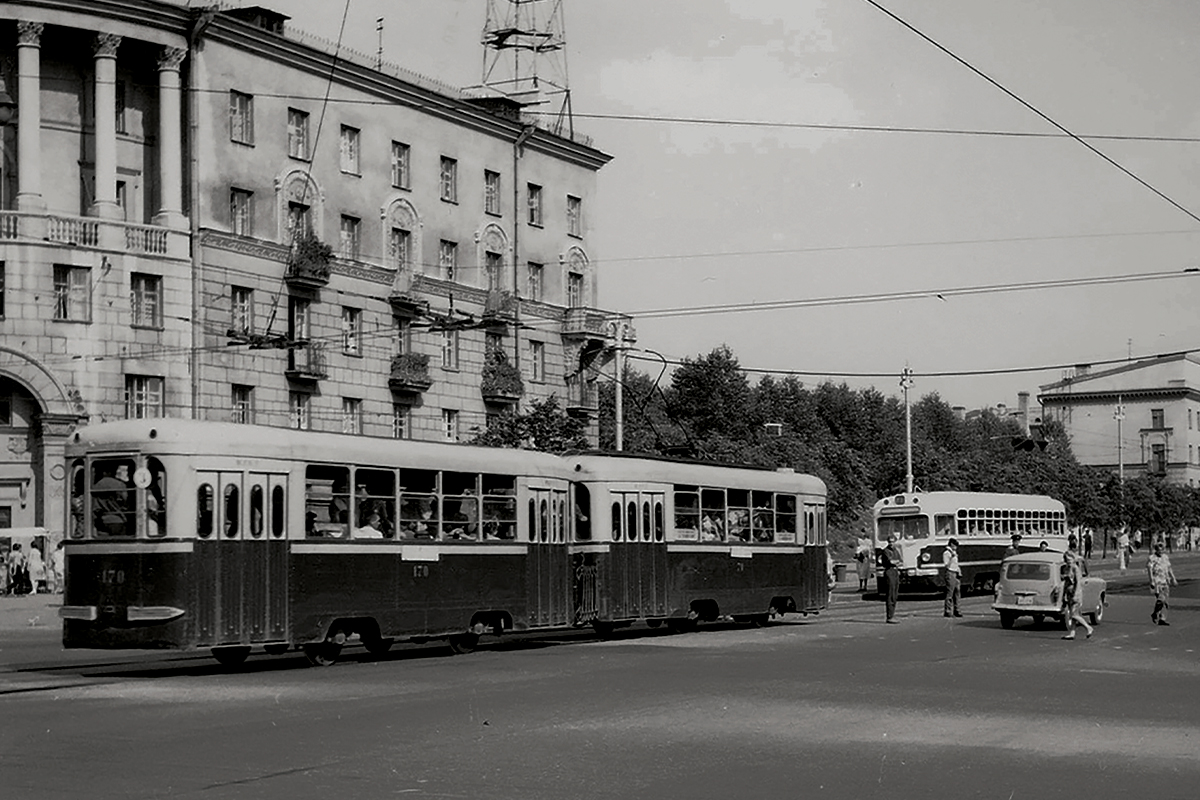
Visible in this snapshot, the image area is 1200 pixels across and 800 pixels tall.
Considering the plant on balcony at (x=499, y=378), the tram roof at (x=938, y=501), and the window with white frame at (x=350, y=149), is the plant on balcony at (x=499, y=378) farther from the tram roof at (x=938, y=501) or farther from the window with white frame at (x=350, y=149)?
the tram roof at (x=938, y=501)

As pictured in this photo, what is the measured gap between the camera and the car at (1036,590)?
1222 inches

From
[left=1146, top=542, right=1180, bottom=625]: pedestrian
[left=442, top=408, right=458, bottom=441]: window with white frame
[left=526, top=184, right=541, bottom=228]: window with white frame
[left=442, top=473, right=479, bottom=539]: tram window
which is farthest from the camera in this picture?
[left=526, top=184, right=541, bottom=228]: window with white frame

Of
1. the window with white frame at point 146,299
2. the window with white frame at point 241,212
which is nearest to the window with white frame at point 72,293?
the window with white frame at point 146,299

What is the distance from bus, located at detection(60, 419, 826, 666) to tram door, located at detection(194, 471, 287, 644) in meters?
0.02

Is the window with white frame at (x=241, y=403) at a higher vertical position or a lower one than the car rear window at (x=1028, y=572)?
higher

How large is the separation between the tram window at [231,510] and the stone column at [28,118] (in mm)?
26252

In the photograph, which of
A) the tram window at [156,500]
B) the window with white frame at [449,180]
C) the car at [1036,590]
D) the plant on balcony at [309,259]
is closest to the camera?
the tram window at [156,500]

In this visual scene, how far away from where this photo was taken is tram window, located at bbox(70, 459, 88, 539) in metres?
20.8

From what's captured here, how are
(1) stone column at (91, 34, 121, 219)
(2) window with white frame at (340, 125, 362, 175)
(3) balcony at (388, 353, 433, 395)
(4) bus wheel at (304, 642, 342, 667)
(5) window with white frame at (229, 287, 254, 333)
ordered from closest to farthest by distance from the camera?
(4) bus wheel at (304, 642, 342, 667)
(1) stone column at (91, 34, 121, 219)
(5) window with white frame at (229, 287, 254, 333)
(2) window with white frame at (340, 125, 362, 175)
(3) balcony at (388, 353, 433, 395)

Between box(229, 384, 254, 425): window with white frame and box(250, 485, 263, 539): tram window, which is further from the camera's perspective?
box(229, 384, 254, 425): window with white frame

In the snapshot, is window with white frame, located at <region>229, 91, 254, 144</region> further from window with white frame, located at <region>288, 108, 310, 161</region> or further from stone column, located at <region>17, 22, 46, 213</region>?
stone column, located at <region>17, 22, 46, 213</region>

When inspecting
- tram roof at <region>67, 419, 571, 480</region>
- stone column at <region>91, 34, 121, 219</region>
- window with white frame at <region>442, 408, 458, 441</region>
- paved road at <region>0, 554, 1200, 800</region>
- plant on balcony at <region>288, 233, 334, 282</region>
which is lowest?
Result: paved road at <region>0, 554, 1200, 800</region>

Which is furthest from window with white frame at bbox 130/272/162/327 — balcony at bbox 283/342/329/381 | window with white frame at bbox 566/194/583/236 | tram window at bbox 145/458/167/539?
tram window at bbox 145/458/167/539

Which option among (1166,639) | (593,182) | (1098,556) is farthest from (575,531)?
(1098,556)
